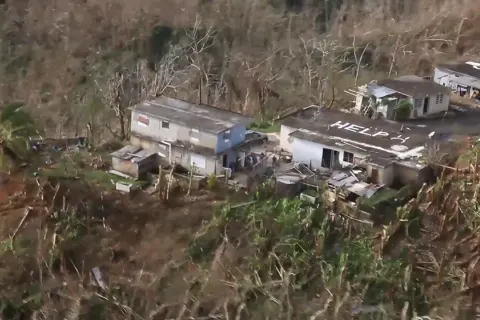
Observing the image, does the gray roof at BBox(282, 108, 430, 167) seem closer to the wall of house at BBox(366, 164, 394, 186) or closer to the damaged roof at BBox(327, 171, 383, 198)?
the wall of house at BBox(366, 164, 394, 186)

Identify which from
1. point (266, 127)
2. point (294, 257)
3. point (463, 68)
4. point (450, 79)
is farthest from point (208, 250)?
point (463, 68)

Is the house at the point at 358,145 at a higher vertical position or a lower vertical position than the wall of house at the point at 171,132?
lower

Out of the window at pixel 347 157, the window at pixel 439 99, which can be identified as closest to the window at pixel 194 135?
the window at pixel 347 157

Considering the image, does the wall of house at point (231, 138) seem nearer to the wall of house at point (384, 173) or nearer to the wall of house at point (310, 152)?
the wall of house at point (310, 152)

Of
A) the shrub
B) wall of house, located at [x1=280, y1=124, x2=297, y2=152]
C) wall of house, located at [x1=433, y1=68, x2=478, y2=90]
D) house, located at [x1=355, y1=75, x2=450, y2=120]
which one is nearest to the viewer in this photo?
the shrub

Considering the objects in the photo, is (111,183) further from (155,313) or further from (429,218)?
(429,218)

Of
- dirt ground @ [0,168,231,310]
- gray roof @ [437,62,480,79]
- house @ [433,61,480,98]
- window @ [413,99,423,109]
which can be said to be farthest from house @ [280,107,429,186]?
gray roof @ [437,62,480,79]
